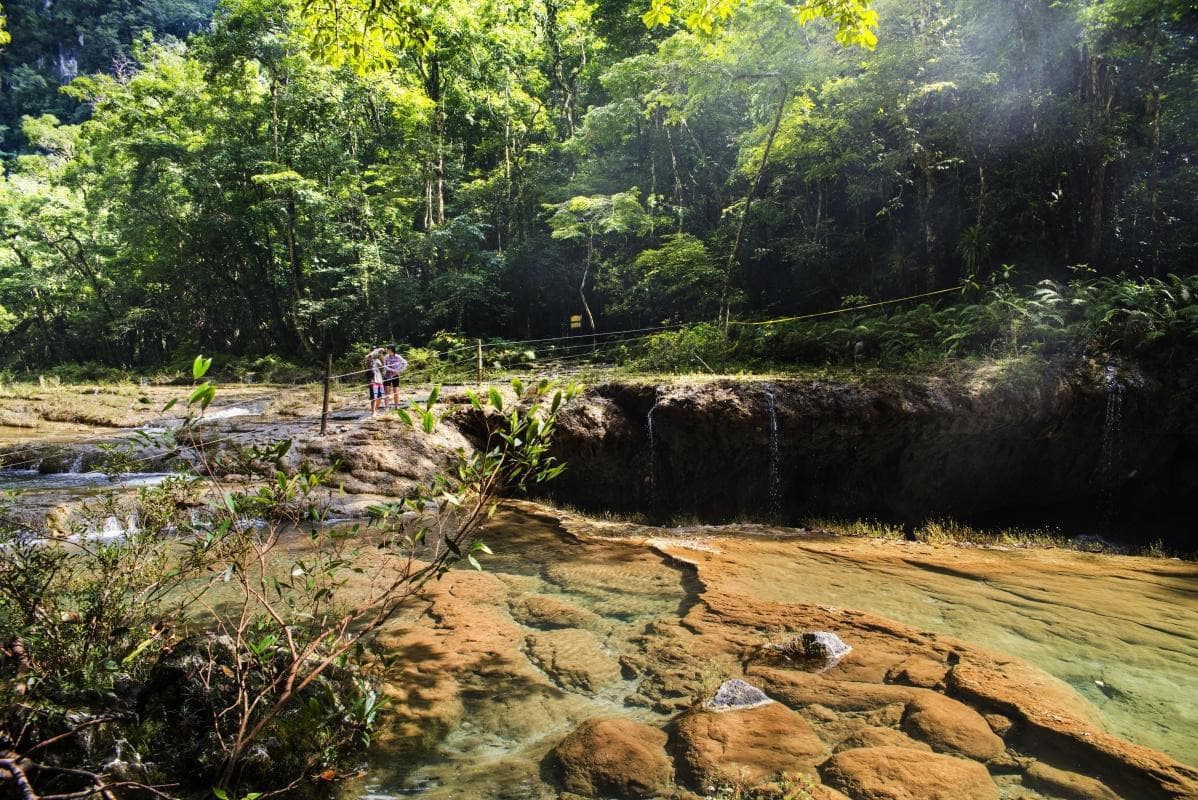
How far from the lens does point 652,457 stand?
11.1 m

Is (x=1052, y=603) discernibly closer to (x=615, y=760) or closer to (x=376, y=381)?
(x=615, y=760)

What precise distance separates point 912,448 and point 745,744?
807 centimetres

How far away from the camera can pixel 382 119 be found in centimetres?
2633

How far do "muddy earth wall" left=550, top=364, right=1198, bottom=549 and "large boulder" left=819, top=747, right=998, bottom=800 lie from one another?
7.21 meters

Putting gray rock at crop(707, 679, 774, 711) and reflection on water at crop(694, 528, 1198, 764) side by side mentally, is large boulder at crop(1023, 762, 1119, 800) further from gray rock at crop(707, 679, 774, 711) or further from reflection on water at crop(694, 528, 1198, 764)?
gray rock at crop(707, 679, 774, 711)

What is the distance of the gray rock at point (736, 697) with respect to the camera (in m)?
3.78

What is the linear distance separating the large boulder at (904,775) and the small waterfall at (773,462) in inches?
281

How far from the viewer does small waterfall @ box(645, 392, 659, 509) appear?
10.8m


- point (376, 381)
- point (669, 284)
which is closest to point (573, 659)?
point (376, 381)

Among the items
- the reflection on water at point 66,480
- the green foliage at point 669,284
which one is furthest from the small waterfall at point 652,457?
the reflection on water at point 66,480

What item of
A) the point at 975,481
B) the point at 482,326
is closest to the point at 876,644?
the point at 975,481

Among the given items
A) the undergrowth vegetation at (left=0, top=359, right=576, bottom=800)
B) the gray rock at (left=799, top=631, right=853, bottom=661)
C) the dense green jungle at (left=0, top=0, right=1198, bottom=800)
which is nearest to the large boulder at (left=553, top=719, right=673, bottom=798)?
the dense green jungle at (left=0, top=0, right=1198, bottom=800)

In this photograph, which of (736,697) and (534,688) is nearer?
(736,697)

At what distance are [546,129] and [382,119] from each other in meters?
7.70
